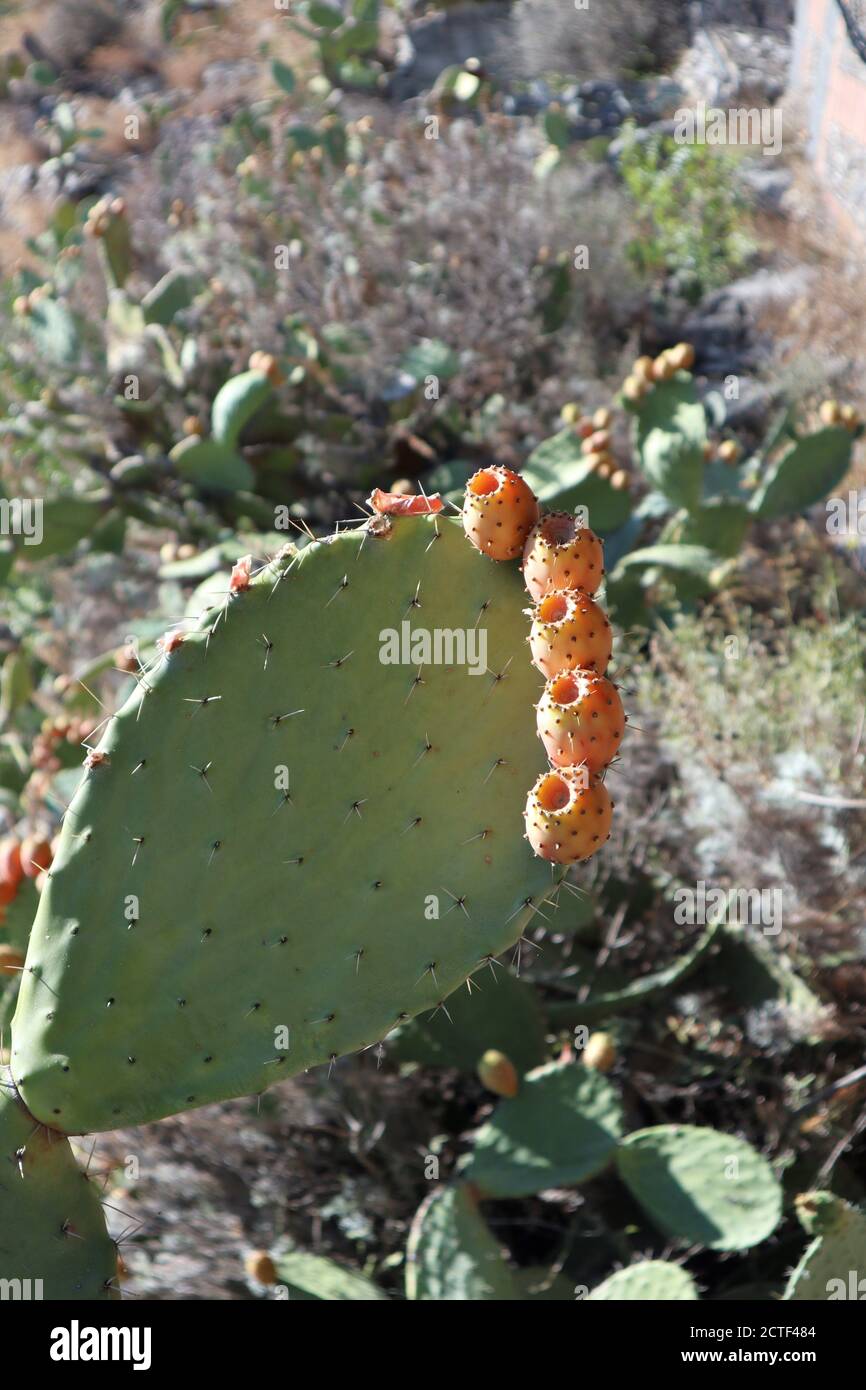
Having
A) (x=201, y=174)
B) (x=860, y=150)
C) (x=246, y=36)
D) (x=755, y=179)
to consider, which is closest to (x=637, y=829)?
(x=860, y=150)

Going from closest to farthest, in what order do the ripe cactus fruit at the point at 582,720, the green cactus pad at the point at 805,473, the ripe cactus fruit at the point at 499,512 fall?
1. the ripe cactus fruit at the point at 582,720
2. the ripe cactus fruit at the point at 499,512
3. the green cactus pad at the point at 805,473

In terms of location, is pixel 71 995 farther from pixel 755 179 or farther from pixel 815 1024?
pixel 755 179

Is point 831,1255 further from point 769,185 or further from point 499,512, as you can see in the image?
point 769,185

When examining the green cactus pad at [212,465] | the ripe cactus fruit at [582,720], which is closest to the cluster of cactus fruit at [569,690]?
the ripe cactus fruit at [582,720]

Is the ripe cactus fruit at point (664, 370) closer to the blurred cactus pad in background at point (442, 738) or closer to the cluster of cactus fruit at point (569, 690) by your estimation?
the blurred cactus pad in background at point (442, 738)

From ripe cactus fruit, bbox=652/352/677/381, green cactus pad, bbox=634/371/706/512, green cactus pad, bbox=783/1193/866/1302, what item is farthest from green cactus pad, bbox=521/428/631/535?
green cactus pad, bbox=783/1193/866/1302

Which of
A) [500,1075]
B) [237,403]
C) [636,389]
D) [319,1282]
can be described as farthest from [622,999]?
[237,403]
